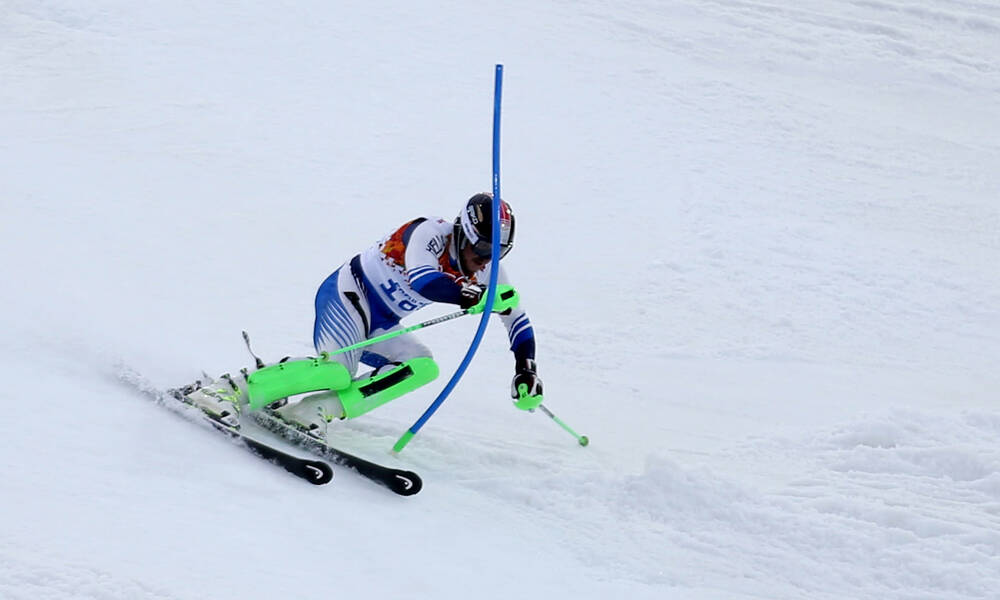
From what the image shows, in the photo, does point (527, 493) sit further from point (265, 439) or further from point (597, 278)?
point (597, 278)

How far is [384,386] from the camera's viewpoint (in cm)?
599

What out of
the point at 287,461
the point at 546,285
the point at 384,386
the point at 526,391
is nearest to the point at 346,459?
the point at 287,461

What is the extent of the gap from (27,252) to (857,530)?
6214 mm

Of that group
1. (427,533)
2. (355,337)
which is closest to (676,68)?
(355,337)

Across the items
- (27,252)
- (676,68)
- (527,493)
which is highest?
(676,68)

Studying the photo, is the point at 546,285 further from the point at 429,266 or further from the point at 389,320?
the point at 429,266

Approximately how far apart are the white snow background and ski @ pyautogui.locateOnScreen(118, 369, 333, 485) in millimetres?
64

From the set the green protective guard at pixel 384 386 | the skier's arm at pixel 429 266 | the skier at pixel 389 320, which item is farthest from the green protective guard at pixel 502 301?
the green protective guard at pixel 384 386

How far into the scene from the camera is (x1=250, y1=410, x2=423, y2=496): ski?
5469 millimetres

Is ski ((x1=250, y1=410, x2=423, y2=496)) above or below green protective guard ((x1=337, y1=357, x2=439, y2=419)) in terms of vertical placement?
below

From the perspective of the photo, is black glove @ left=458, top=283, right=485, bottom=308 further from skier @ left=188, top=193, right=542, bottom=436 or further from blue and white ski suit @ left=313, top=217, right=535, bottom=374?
blue and white ski suit @ left=313, top=217, right=535, bottom=374

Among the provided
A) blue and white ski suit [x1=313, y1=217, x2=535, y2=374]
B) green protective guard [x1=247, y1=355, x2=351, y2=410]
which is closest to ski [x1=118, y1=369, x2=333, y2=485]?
green protective guard [x1=247, y1=355, x2=351, y2=410]

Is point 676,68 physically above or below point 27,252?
above

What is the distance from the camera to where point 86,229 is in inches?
358
